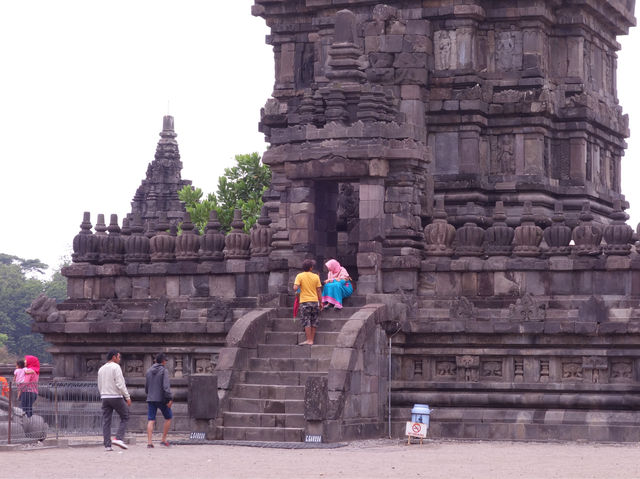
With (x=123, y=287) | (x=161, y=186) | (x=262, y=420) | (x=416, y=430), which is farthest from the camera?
(x=161, y=186)

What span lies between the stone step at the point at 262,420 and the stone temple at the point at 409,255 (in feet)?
0.14

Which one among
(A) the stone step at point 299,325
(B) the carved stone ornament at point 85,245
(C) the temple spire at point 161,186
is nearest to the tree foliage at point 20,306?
(C) the temple spire at point 161,186

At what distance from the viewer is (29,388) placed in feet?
106

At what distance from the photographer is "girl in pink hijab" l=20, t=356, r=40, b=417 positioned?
30.2m

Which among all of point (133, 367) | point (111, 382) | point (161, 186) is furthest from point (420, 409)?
point (161, 186)

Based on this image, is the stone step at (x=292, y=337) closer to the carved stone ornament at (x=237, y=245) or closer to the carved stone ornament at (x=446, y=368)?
the carved stone ornament at (x=446, y=368)

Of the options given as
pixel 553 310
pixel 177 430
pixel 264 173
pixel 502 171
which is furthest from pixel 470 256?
pixel 264 173

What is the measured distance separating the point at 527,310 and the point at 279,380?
526cm

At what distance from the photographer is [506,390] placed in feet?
106

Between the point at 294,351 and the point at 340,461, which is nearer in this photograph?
the point at 340,461

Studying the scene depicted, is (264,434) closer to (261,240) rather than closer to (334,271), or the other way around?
(334,271)

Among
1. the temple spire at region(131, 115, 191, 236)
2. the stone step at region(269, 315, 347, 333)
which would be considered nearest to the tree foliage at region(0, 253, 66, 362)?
the temple spire at region(131, 115, 191, 236)

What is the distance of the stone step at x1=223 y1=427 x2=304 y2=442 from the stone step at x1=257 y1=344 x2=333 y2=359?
7.13ft

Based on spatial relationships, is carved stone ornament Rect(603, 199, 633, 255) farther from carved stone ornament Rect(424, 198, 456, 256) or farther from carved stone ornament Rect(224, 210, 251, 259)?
carved stone ornament Rect(224, 210, 251, 259)
